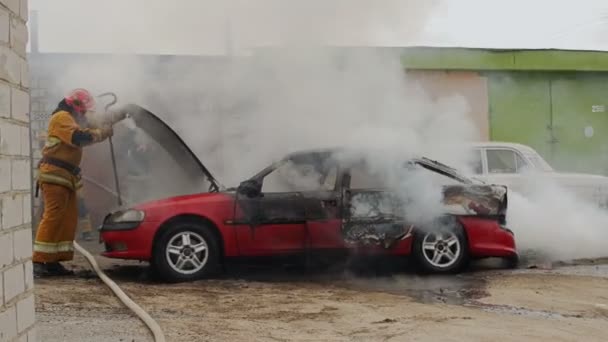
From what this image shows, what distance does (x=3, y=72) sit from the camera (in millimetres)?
2852

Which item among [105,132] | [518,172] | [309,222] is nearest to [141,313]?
[309,222]

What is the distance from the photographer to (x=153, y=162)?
8852 millimetres

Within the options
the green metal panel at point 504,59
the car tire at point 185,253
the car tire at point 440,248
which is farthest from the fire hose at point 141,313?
the green metal panel at point 504,59

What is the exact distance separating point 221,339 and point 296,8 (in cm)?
522

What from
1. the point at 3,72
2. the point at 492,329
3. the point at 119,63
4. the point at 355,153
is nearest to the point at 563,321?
the point at 492,329

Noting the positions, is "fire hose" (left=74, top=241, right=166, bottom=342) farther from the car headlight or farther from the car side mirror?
the car side mirror

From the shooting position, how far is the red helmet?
7.25 meters

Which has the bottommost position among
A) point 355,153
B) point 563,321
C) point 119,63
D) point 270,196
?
point 563,321

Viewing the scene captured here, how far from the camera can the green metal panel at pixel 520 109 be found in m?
13.8

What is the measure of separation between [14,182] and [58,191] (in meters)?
4.29

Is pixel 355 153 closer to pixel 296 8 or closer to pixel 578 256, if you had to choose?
pixel 296 8

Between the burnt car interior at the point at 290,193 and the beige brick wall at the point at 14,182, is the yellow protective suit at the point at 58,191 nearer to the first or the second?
the burnt car interior at the point at 290,193

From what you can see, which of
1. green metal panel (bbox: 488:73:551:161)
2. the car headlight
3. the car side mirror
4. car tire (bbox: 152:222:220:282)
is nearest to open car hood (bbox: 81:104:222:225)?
the car side mirror

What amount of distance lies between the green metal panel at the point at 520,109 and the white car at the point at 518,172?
4139mm
